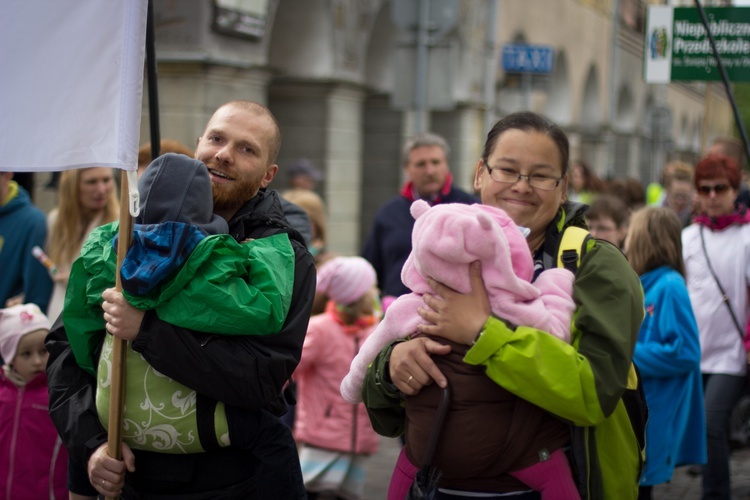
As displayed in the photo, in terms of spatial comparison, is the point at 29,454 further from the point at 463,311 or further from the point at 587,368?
the point at 587,368

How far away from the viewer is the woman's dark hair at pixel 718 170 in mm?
6348

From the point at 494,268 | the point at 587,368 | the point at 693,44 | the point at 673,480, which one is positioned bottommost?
the point at 673,480

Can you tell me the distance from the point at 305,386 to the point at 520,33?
17774mm

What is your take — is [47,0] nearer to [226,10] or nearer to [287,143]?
[226,10]

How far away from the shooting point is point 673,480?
7.76 m

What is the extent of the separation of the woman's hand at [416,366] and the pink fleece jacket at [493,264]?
150 mm

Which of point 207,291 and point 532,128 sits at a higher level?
point 532,128

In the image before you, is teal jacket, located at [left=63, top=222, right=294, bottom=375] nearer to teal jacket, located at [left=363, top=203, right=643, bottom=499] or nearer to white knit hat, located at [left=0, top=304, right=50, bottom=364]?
teal jacket, located at [left=363, top=203, right=643, bottom=499]

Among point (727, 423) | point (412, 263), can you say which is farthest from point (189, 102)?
point (412, 263)

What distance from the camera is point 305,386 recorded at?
596 cm

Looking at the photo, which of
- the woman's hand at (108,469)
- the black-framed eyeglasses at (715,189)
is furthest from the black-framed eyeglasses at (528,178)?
the black-framed eyeglasses at (715,189)

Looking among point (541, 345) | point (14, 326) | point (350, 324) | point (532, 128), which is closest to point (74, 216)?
point (14, 326)

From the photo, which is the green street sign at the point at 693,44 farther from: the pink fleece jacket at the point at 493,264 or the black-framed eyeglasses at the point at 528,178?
the pink fleece jacket at the point at 493,264

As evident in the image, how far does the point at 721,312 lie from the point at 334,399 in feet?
7.11
